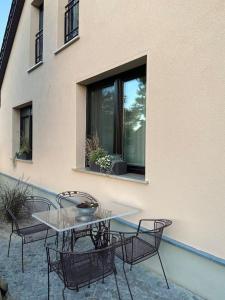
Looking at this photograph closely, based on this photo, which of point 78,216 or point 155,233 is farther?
point 78,216

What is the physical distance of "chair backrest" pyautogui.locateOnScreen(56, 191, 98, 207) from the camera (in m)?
4.34

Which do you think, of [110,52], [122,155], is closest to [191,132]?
[122,155]

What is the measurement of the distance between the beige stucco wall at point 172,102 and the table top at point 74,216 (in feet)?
0.63

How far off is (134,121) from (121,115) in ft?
1.07

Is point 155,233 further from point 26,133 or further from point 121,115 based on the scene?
point 26,133

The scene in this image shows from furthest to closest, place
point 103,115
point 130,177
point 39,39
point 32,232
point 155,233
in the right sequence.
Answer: point 39,39 < point 103,115 < point 130,177 < point 32,232 < point 155,233

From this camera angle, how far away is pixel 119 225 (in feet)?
12.2

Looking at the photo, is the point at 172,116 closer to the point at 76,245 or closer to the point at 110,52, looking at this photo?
the point at 110,52

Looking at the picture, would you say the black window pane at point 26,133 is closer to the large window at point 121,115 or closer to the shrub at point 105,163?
the large window at point 121,115

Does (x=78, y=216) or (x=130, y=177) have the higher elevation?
(x=130, y=177)

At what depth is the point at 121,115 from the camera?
423cm

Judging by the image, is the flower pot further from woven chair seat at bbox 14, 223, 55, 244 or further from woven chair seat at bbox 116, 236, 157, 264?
woven chair seat at bbox 116, 236, 157, 264

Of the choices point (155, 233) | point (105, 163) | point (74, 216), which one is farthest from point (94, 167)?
point (155, 233)

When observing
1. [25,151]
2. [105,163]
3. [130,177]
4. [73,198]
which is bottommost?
[73,198]
